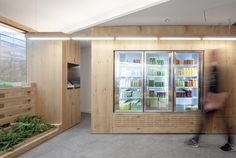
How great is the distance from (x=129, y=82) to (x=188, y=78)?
5.02 ft

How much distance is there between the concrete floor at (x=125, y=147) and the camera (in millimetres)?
3406

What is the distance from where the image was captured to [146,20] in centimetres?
432

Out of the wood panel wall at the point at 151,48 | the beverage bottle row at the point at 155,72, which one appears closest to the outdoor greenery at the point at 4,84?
the wood panel wall at the point at 151,48

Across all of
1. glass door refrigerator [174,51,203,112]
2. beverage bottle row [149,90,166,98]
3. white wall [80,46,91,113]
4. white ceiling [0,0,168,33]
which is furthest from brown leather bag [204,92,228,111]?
white wall [80,46,91,113]

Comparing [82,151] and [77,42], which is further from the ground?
[77,42]

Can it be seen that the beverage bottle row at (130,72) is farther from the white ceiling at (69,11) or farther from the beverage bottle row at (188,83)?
the white ceiling at (69,11)

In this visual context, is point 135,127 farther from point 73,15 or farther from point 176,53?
point 73,15

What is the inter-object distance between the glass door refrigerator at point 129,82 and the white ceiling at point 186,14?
879 millimetres

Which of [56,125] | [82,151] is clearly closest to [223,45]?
[82,151]

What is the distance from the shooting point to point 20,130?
405cm

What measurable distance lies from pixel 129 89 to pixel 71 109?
178cm

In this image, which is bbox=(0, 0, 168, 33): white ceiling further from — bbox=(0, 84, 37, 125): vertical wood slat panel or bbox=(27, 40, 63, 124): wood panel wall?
bbox=(0, 84, 37, 125): vertical wood slat panel

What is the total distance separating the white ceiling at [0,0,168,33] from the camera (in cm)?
371

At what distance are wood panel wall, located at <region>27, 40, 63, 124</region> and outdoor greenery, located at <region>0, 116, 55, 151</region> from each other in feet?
1.03
